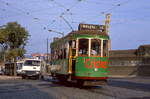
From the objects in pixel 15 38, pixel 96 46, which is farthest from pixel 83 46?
pixel 15 38

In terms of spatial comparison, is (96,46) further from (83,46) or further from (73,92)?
(73,92)

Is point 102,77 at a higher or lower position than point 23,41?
lower

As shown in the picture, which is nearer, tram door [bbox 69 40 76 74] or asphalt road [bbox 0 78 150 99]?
asphalt road [bbox 0 78 150 99]

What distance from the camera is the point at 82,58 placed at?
667 inches

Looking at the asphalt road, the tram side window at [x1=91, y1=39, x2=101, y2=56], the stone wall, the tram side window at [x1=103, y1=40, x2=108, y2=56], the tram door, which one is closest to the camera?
the asphalt road

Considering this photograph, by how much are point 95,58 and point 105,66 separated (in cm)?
81

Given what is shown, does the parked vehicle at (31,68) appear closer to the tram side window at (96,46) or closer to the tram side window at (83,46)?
the tram side window at (83,46)

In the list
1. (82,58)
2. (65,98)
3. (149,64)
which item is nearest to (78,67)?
(82,58)

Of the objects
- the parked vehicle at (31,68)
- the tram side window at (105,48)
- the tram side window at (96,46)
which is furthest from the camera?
the parked vehicle at (31,68)

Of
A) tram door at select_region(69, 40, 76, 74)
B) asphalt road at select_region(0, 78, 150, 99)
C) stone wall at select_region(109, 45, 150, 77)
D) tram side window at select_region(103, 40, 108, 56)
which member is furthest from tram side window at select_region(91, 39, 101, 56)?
stone wall at select_region(109, 45, 150, 77)

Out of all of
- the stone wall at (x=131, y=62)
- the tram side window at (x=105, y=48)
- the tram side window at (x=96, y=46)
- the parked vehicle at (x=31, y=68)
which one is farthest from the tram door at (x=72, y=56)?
the stone wall at (x=131, y=62)

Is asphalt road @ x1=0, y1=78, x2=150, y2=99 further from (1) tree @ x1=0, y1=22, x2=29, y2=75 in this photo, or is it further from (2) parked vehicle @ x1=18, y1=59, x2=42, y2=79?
(1) tree @ x1=0, y1=22, x2=29, y2=75

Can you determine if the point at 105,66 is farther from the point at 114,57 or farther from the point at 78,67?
the point at 114,57

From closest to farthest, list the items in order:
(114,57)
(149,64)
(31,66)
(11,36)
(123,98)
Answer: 1. (123,98)
2. (31,66)
3. (11,36)
4. (149,64)
5. (114,57)
